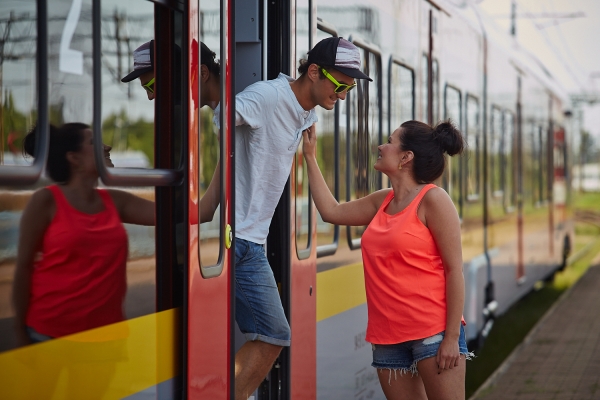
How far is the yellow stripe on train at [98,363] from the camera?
2064 millimetres

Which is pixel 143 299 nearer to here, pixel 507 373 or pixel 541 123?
pixel 507 373

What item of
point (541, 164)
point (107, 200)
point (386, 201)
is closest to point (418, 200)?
point (386, 201)

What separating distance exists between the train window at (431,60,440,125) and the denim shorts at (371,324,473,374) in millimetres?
2862

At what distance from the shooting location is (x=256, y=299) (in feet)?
10.6

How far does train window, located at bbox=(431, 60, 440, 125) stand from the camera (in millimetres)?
6086

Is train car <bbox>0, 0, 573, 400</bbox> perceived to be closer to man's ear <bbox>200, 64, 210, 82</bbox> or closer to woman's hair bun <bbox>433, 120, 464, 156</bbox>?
man's ear <bbox>200, 64, 210, 82</bbox>

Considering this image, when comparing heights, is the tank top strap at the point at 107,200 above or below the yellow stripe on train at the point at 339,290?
above

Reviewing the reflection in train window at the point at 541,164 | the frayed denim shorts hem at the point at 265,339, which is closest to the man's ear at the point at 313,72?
the frayed denim shorts hem at the point at 265,339

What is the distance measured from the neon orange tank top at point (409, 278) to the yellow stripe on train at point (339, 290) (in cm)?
68

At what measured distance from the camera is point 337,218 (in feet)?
12.5

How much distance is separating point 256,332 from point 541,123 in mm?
10060

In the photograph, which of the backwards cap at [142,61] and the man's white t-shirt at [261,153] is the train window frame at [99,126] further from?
the man's white t-shirt at [261,153]

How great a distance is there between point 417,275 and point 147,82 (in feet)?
4.42

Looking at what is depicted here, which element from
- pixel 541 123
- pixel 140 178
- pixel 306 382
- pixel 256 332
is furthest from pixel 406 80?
pixel 541 123
